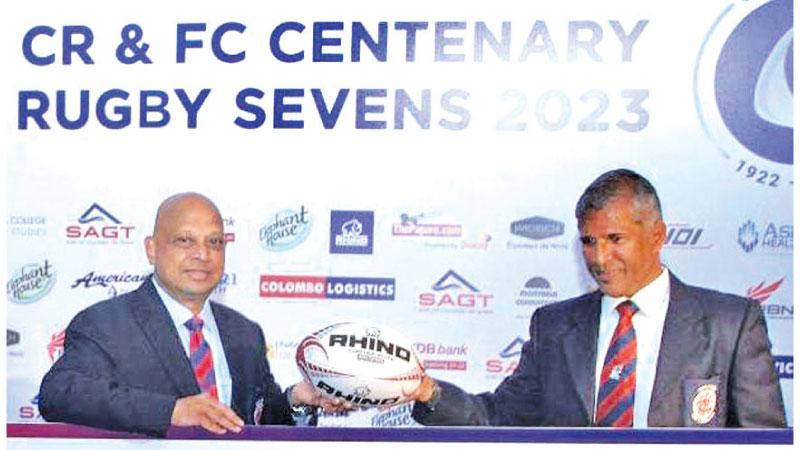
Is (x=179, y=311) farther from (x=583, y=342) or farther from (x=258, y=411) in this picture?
(x=583, y=342)

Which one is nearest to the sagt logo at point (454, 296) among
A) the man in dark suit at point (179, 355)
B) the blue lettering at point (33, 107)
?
the man in dark suit at point (179, 355)

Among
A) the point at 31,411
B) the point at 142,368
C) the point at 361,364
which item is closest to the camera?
the point at 361,364

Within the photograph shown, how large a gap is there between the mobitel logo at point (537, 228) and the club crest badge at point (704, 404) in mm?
578

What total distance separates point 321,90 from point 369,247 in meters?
0.46

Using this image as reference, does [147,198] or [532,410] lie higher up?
[147,198]

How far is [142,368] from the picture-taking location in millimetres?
3432

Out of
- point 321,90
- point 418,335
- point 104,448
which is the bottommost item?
point 104,448

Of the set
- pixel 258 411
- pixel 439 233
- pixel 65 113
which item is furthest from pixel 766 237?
pixel 65 113

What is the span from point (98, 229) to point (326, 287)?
2.19 feet

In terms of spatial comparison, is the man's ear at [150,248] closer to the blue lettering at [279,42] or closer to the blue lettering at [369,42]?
the blue lettering at [279,42]

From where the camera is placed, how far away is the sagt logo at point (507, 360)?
341 cm

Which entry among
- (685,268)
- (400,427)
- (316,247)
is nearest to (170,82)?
(316,247)

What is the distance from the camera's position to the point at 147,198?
346 centimetres

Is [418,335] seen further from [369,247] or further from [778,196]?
[778,196]
